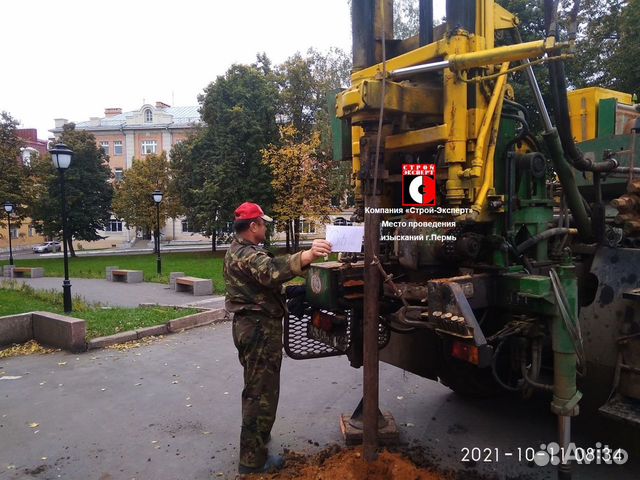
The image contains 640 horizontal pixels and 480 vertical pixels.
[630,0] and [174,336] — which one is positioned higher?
[630,0]

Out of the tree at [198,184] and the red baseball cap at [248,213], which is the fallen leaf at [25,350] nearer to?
the red baseball cap at [248,213]

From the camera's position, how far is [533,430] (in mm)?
4242

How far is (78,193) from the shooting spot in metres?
36.8

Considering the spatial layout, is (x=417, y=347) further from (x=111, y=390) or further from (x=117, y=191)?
(x=117, y=191)

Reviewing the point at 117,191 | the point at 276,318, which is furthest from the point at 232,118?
the point at 276,318

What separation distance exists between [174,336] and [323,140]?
16.8 metres

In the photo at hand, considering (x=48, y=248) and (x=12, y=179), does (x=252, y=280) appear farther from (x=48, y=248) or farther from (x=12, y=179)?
(x=48, y=248)

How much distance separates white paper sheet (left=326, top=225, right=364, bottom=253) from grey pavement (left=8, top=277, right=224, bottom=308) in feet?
25.5

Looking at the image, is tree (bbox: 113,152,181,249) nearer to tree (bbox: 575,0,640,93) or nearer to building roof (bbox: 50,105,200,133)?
building roof (bbox: 50,105,200,133)

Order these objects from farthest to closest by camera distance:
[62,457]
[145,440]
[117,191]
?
[117,191]
[145,440]
[62,457]

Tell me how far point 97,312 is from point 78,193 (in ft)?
102

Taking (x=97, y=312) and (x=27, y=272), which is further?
(x=27, y=272)

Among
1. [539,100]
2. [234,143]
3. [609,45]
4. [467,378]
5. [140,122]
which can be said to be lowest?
[467,378]

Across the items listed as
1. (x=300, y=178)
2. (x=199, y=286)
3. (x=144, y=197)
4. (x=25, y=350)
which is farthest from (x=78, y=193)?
(x=25, y=350)
